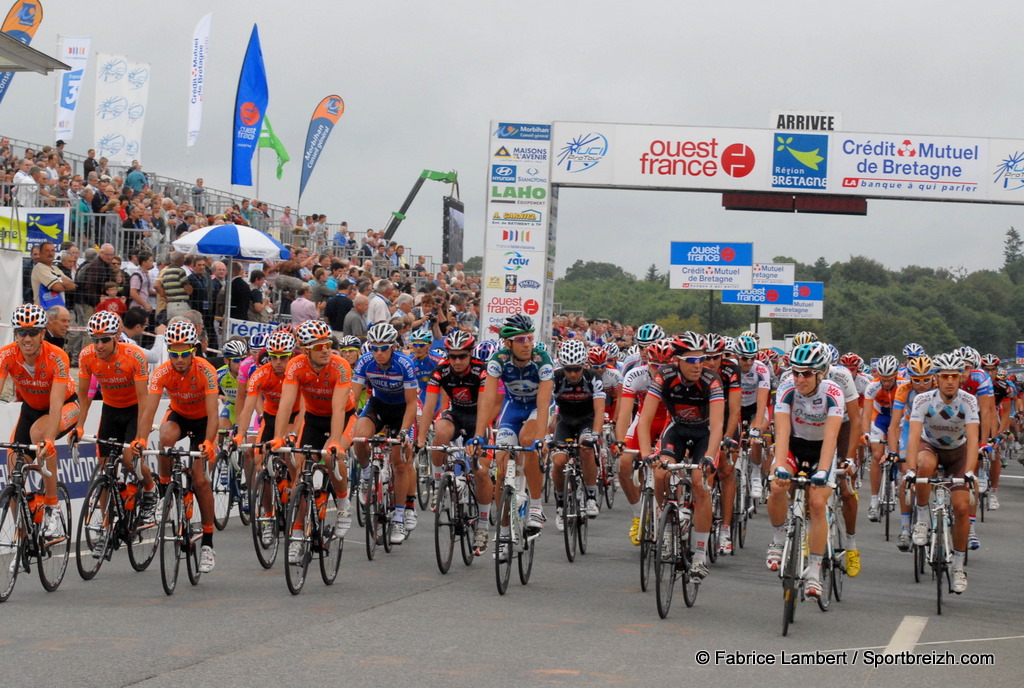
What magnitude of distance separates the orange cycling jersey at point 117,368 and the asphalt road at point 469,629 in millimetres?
1558

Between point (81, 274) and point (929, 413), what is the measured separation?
11.5 metres

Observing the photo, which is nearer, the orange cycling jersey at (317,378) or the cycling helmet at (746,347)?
the orange cycling jersey at (317,378)

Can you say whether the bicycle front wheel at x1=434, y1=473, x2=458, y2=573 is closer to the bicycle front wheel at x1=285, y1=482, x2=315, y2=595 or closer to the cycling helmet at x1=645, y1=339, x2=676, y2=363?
the bicycle front wheel at x1=285, y1=482, x2=315, y2=595

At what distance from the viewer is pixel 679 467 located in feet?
33.1

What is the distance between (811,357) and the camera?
10047 mm

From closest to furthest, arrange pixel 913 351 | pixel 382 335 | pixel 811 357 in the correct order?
pixel 811 357 < pixel 382 335 < pixel 913 351

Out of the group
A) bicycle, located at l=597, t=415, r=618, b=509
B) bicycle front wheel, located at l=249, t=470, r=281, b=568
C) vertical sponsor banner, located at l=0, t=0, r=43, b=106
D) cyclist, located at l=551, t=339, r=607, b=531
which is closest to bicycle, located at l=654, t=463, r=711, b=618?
cyclist, located at l=551, t=339, r=607, b=531

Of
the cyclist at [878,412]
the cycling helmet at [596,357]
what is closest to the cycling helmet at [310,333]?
the cycling helmet at [596,357]

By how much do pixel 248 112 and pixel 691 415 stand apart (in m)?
20.6

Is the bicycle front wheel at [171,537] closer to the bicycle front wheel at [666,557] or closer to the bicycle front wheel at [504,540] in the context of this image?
the bicycle front wheel at [504,540]

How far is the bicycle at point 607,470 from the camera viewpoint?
56.5 ft

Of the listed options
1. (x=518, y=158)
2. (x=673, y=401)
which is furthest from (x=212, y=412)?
(x=518, y=158)

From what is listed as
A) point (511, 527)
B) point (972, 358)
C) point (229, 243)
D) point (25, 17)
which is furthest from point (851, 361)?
point (25, 17)

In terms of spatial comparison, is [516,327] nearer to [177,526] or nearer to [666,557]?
[666,557]
